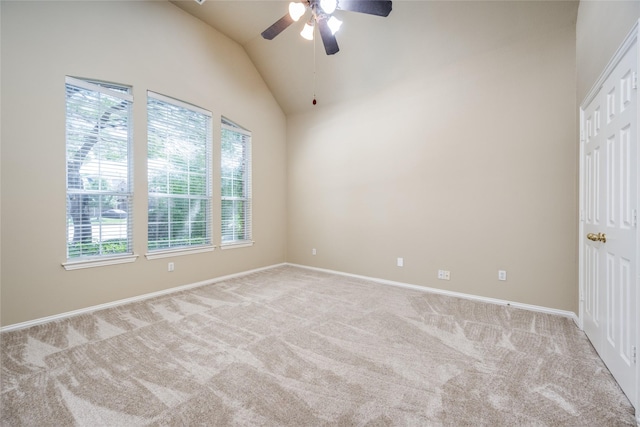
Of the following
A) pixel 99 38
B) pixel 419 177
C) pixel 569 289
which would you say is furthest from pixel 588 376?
pixel 99 38

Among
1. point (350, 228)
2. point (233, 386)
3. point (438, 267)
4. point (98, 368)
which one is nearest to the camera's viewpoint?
point (233, 386)

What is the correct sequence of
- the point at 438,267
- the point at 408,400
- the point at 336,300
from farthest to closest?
the point at 438,267, the point at 336,300, the point at 408,400

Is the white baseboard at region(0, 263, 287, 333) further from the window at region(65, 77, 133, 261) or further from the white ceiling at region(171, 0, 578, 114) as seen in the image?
the white ceiling at region(171, 0, 578, 114)

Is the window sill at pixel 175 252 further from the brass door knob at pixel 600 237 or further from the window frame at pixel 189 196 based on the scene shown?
the brass door knob at pixel 600 237

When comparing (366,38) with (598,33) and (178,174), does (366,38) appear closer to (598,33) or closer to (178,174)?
(598,33)

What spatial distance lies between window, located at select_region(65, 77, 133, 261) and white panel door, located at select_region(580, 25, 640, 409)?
4440 mm

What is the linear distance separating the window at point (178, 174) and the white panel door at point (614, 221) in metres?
4.31

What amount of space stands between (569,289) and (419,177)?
1991 millimetres

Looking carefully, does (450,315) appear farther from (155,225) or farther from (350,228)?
(155,225)

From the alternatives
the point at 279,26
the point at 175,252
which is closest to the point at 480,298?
the point at 279,26

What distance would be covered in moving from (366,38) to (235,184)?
9.47ft

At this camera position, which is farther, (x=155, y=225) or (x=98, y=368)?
(x=155, y=225)

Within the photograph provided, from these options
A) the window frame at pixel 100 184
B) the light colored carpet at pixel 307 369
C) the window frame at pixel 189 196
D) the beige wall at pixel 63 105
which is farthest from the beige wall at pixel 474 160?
the window frame at pixel 100 184

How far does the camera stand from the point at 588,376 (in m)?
1.83
